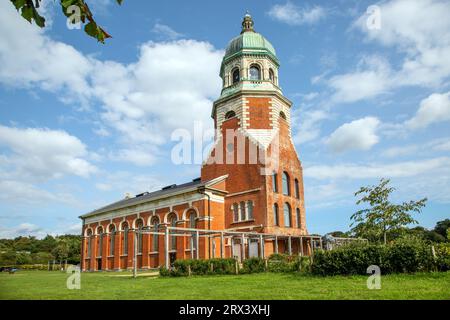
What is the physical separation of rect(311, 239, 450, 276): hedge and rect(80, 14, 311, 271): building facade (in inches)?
530

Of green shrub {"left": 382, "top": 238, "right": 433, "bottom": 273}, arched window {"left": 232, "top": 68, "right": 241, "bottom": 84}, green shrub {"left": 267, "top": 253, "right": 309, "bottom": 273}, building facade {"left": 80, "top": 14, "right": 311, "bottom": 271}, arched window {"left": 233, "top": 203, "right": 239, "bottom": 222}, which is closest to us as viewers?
green shrub {"left": 382, "top": 238, "right": 433, "bottom": 273}

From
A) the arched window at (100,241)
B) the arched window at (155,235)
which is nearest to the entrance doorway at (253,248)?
the arched window at (155,235)

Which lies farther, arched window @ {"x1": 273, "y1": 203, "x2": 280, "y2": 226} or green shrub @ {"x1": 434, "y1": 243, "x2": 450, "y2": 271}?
arched window @ {"x1": 273, "y1": 203, "x2": 280, "y2": 226}

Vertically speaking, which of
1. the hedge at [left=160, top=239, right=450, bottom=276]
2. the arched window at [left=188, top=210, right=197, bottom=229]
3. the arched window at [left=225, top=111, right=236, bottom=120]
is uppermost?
the arched window at [left=225, top=111, right=236, bottom=120]

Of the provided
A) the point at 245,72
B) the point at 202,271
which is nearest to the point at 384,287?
the point at 202,271

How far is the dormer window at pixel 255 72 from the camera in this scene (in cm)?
3650

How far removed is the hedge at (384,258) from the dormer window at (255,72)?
23.4 metres

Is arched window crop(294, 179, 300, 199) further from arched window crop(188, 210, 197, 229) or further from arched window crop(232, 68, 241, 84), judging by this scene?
arched window crop(232, 68, 241, 84)

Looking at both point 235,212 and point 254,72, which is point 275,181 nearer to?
point 235,212

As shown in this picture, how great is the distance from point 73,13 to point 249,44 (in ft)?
112

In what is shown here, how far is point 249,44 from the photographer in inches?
1442

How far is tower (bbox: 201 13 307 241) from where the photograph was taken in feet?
107

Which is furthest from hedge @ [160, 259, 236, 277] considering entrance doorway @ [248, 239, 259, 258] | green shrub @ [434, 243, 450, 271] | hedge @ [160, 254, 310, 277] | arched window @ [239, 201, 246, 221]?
arched window @ [239, 201, 246, 221]
